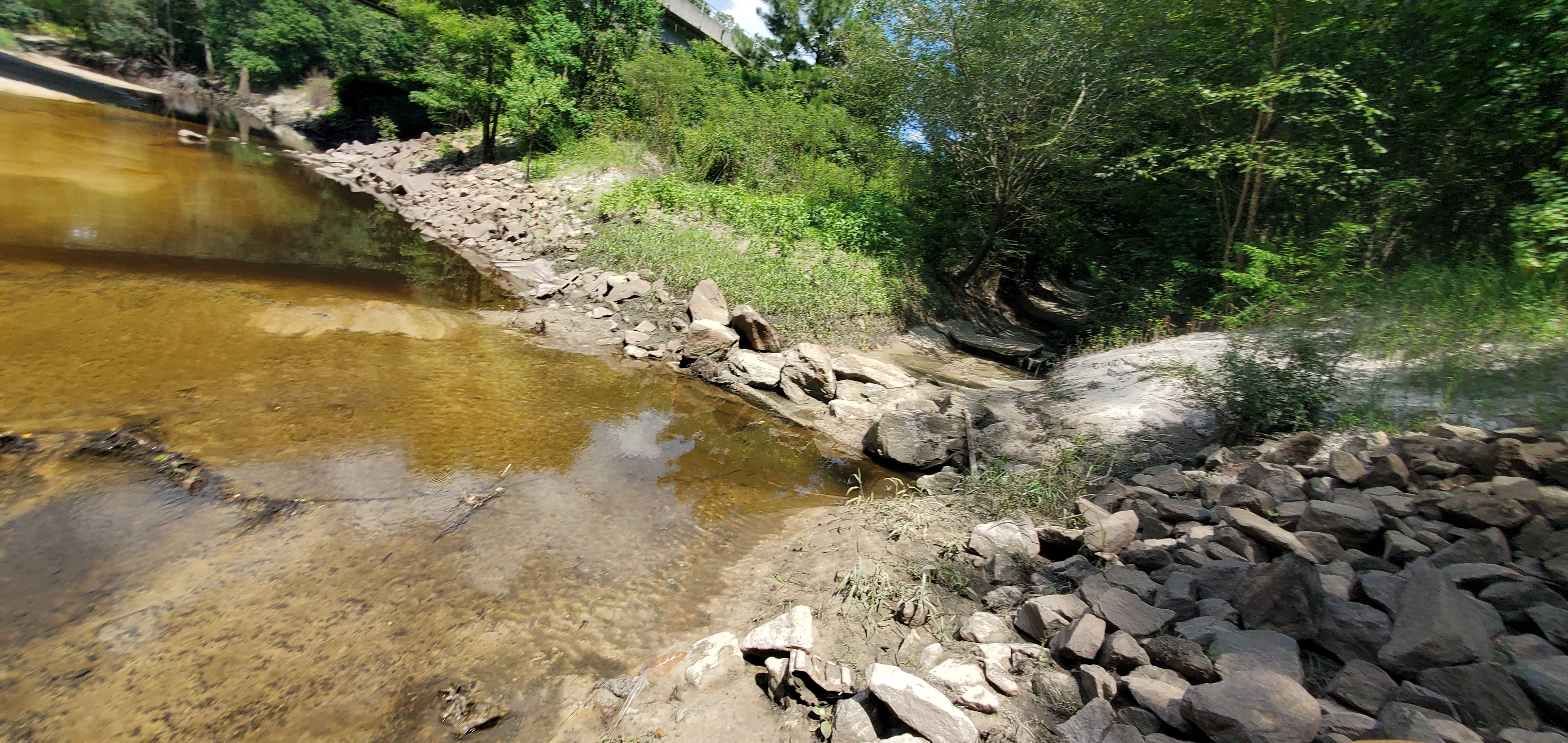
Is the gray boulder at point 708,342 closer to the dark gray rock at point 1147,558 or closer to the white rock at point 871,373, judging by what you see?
the white rock at point 871,373

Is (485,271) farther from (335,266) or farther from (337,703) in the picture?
(337,703)

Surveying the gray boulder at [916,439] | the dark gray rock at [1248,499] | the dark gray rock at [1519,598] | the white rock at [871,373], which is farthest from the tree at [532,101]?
the dark gray rock at [1519,598]

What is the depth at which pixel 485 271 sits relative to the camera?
1070 centimetres

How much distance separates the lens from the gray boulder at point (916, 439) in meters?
6.15

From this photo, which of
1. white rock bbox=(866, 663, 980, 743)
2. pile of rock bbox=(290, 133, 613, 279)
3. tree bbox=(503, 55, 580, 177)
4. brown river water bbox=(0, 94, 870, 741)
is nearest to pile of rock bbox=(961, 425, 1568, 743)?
white rock bbox=(866, 663, 980, 743)

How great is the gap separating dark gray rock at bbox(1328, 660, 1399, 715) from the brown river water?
110 inches

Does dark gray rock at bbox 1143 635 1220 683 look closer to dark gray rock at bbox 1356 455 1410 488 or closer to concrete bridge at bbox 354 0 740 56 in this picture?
dark gray rock at bbox 1356 455 1410 488

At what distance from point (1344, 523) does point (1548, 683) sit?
1.29 meters

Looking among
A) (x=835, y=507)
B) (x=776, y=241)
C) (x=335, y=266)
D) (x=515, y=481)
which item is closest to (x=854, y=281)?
(x=776, y=241)

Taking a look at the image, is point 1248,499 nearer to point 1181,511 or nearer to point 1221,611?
point 1181,511

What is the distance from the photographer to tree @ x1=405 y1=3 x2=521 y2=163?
1553cm

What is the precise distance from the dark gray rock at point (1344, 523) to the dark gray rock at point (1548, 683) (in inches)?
41.3

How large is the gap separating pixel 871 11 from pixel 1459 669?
11771 mm

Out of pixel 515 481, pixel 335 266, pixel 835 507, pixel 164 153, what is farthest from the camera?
pixel 164 153
